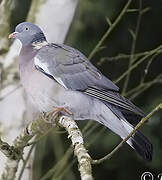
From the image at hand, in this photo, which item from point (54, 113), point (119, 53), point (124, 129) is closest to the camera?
point (54, 113)

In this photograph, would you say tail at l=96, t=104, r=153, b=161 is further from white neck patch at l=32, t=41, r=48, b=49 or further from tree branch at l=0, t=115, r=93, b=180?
white neck patch at l=32, t=41, r=48, b=49

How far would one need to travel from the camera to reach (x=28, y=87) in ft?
8.95

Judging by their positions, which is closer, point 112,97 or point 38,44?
point 112,97

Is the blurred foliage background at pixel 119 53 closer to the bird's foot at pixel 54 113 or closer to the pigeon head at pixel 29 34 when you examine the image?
the pigeon head at pixel 29 34

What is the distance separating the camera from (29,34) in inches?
114

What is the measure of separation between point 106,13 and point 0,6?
4.41 feet

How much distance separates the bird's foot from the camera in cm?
248

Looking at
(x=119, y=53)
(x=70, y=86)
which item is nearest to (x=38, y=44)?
(x=70, y=86)

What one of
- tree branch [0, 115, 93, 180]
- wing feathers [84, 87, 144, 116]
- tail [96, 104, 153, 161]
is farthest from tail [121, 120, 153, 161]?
tree branch [0, 115, 93, 180]

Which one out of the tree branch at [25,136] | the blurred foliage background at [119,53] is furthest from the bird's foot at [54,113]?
the blurred foliage background at [119,53]

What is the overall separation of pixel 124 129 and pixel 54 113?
1.06 ft

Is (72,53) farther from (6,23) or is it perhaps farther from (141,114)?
(6,23)

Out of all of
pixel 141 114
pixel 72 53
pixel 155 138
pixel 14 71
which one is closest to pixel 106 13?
pixel 155 138

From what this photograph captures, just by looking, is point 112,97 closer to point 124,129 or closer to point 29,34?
point 124,129
